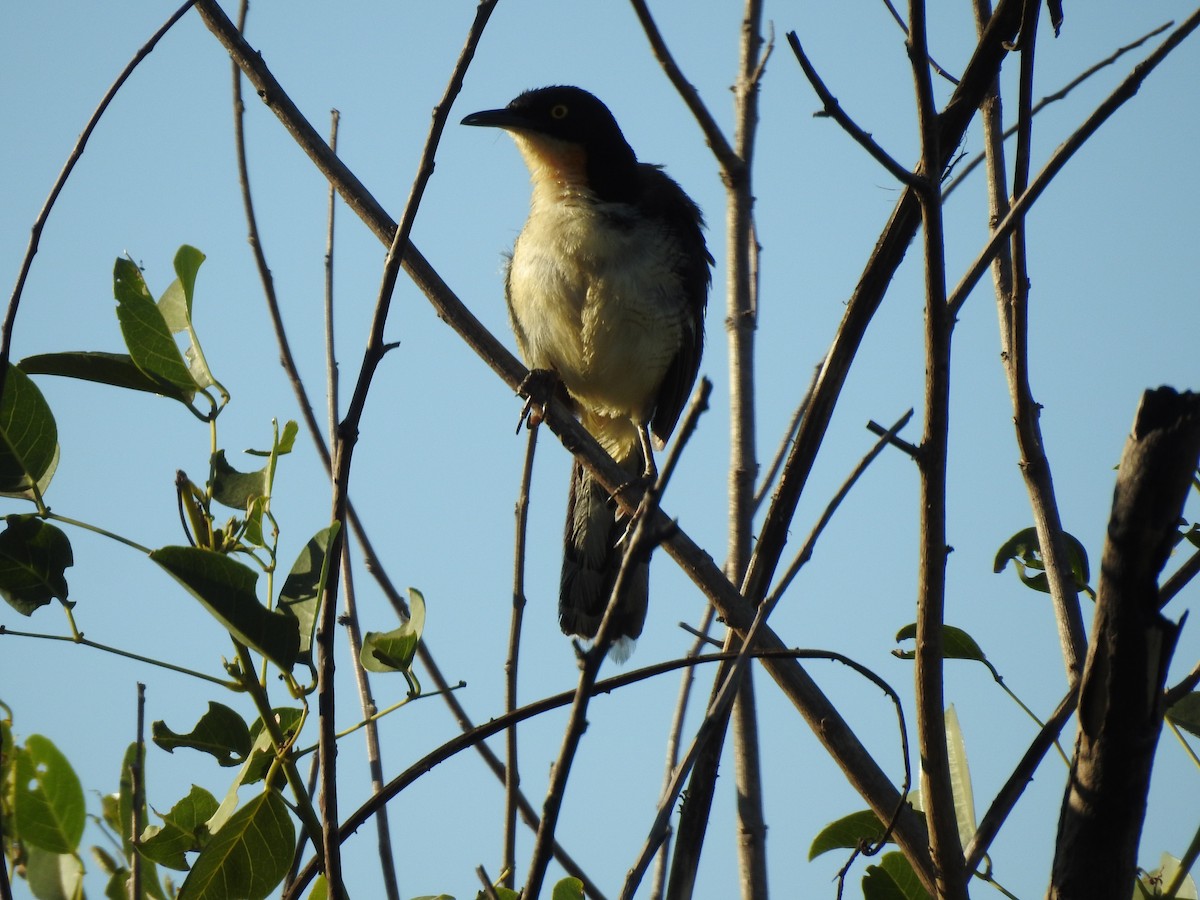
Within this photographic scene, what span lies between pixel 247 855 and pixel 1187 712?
1746 mm

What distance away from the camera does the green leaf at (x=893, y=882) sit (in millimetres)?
2217

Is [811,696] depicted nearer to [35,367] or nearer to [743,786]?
[743,786]

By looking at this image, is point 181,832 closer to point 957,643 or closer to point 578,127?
point 957,643

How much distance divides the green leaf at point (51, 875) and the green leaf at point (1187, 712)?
2.01 meters

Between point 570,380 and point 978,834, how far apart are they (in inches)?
148

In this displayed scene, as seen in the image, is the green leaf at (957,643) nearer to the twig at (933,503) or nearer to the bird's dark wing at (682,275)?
the twig at (933,503)

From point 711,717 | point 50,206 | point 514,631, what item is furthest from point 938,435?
point 50,206

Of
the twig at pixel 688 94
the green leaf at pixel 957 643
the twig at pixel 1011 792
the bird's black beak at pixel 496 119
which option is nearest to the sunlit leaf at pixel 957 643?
the green leaf at pixel 957 643

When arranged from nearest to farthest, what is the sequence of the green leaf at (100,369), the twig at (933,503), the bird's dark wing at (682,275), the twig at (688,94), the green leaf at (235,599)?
the green leaf at (235,599) → the twig at (933,503) → the green leaf at (100,369) → the twig at (688,94) → the bird's dark wing at (682,275)

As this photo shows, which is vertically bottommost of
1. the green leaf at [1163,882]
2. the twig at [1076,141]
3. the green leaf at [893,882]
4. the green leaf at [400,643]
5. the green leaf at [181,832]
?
the green leaf at [1163,882]

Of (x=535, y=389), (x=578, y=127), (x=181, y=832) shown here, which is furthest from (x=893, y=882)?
(x=578, y=127)

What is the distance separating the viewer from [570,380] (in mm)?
5613

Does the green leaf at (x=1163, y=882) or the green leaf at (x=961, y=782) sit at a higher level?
the green leaf at (x=961, y=782)

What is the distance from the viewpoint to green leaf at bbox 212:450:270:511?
194cm
